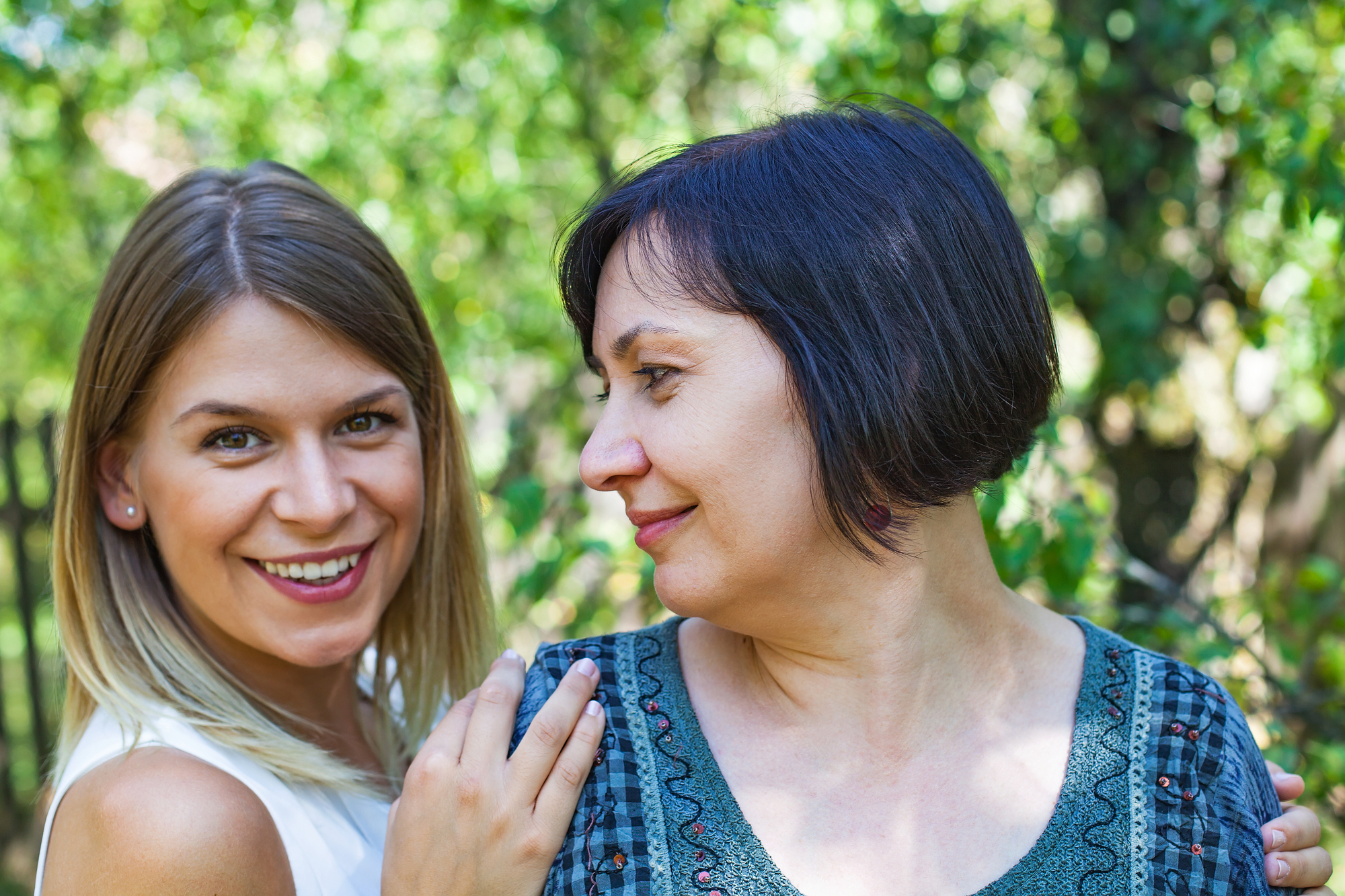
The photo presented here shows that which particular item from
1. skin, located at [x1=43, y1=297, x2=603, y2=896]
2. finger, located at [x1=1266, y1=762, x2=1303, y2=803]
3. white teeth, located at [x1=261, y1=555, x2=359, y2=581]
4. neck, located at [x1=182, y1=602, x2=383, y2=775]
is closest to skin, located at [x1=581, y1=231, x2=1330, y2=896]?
finger, located at [x1=1266, y1=762, x2=1303, y2=803]

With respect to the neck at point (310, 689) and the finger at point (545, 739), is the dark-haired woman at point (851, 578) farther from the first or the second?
the neck at point (310, 689)

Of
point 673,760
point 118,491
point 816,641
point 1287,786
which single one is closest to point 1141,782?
point 1287,786

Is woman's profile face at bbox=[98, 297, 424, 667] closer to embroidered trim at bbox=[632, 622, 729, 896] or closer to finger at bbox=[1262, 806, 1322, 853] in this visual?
embroidered trim at bbox=[632, 622, 729, 896]

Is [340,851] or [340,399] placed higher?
[340,399]

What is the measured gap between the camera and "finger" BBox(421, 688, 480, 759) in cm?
153

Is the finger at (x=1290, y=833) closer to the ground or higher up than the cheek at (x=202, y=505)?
closer to the ground

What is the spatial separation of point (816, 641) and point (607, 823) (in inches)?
15.2

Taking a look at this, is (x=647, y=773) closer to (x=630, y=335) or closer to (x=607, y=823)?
(x=607, y=823)

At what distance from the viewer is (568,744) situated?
1.49m

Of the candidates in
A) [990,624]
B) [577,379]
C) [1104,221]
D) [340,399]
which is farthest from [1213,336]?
[340,399]

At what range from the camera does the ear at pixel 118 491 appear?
1.89 metres

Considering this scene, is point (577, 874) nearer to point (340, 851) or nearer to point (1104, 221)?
point (340, 851)

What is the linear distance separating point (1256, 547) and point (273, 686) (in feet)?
15.9

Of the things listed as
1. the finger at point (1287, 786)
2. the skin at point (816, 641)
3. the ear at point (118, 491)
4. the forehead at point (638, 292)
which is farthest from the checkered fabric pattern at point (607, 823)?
the finger at point (1287, 786)
